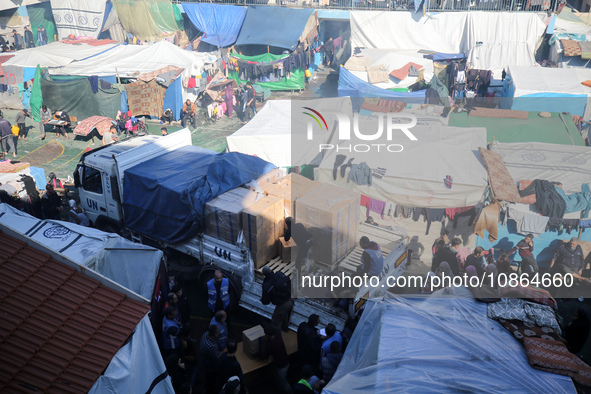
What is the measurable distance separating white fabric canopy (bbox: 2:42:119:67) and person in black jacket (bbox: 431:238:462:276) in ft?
70.5

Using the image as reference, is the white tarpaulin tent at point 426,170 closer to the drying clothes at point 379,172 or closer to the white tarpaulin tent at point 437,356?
the drying clothes at point 379,172

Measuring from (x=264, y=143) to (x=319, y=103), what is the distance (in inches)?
118

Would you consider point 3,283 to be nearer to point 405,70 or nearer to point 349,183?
point 349,183

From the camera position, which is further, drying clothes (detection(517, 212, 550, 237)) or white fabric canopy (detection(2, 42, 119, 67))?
white fabric canopy (detection(2, 42, 119, 67))

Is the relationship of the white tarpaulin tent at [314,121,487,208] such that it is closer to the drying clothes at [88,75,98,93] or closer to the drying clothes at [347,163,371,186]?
the drying clothes at [347,163,371,186]

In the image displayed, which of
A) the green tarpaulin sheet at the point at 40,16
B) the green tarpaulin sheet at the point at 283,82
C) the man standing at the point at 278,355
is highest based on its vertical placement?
the green tarpaulin sheet at the point at 40,16

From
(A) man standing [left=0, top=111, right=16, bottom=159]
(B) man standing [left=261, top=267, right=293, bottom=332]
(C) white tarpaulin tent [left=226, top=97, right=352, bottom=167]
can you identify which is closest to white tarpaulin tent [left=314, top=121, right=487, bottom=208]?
(C) white tarpaulin tent [left=226, top=97, right=352, bottom=167]

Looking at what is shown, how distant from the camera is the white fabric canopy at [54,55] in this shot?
22.8 m

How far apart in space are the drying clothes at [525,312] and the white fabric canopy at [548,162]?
17.2 feet

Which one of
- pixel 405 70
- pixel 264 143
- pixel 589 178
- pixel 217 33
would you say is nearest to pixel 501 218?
pixel 589 178

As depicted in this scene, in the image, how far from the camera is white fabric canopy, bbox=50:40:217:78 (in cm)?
2165

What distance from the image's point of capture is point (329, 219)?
A: 8477mm

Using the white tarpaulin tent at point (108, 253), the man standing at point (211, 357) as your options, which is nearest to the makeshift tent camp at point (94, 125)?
the white tarpaulin tent at point (108, 253)

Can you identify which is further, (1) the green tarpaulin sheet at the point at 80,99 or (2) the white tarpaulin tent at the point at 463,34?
(2) the white tarpaulin tent at the point at 463,34
